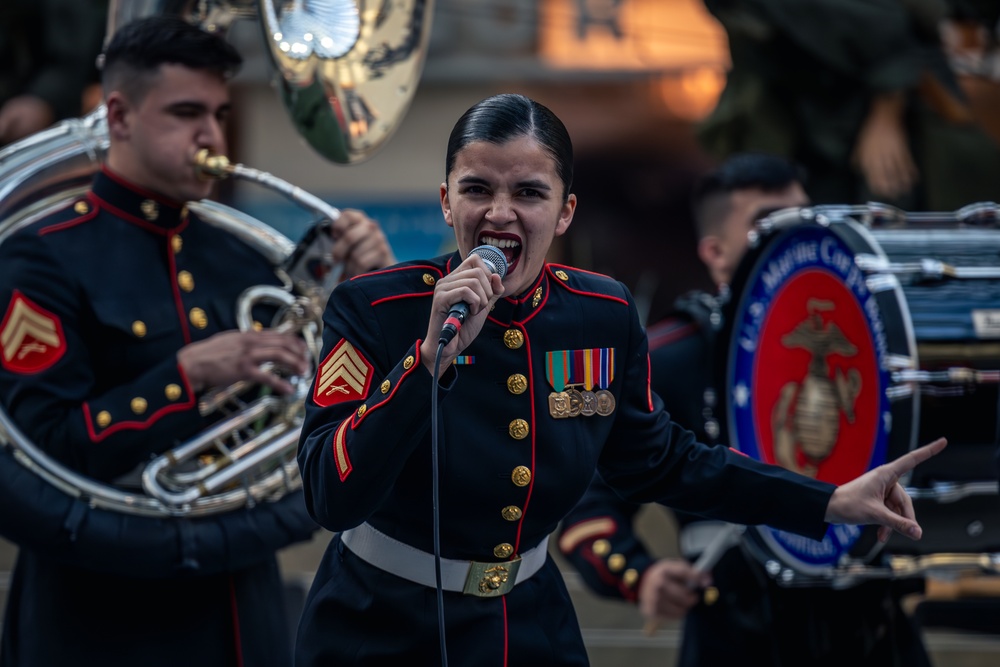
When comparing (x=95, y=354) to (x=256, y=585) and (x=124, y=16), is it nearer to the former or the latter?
(x=256, y=585)

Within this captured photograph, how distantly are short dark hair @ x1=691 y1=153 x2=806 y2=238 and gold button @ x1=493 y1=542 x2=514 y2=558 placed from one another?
6.84ft

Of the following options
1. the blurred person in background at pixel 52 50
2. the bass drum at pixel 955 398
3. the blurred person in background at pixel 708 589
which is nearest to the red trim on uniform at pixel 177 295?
the blurred person in background at pixel 708 589

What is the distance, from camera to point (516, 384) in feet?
7.57

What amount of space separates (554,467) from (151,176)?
4.57ft

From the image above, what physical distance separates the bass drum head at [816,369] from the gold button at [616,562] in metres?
0.38

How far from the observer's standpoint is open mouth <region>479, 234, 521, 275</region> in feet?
7.14

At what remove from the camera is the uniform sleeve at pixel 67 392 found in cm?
303

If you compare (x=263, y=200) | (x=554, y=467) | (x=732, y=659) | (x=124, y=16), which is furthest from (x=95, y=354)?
(x=263, y=200)

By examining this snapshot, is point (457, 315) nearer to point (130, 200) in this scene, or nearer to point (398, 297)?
point (398, 297)

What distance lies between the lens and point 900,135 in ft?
19.0

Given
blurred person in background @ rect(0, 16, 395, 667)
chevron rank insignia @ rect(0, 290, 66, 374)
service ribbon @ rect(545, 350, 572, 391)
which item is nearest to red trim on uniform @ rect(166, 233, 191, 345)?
blurred person in background @ rect(0, 16, 395, 667)

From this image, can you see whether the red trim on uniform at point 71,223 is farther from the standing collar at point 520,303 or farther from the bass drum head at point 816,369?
the bass drum head at point 816,369

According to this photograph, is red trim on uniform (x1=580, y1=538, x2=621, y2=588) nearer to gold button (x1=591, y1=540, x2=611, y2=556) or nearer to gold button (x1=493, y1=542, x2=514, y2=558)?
gold button (x1=591, y1=540, x2=611, y2=556)

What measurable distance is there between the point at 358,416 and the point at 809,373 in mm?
1499
